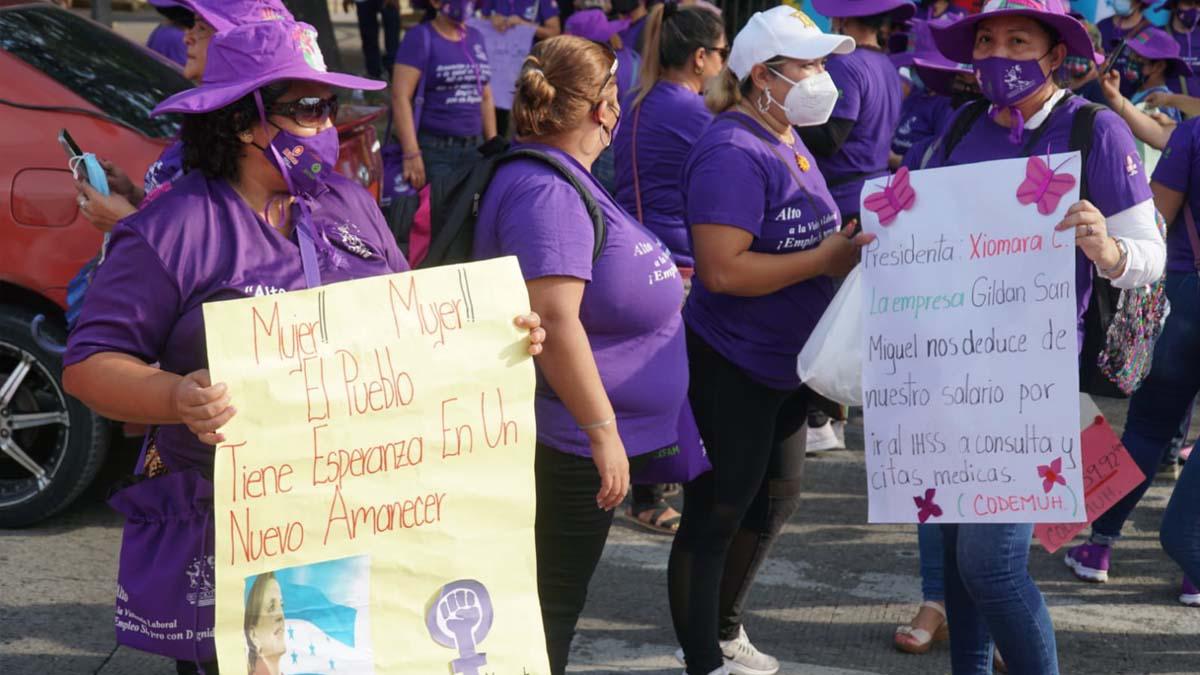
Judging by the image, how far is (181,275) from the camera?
2680 mm

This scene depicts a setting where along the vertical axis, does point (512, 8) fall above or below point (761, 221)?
below

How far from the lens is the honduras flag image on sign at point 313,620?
2.58 m

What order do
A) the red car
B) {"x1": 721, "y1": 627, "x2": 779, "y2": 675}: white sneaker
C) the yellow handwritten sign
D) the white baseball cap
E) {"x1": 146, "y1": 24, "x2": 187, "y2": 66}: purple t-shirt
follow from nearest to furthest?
the yellow handwritten sign
the white baseball cap
{"x1": 721, "y1": 627, "x2": 779, "y2": 675}: white sneaker
the red car
{"x1": 146, "y1": 24, "x2": 187, "y2": 66}: purple t-shirt

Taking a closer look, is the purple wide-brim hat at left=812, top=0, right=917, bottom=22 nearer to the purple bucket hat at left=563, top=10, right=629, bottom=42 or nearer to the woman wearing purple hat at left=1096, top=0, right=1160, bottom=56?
the purple bucket hat at left=563, top=10, right=629, bottom=42

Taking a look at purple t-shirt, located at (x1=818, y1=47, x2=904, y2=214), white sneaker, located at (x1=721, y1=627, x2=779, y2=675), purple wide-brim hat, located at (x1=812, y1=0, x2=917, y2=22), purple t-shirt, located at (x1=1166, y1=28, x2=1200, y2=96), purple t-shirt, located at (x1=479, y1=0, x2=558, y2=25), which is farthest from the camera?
purple t-shirt, located at (x1=479, y1=0, x2=558, y2=25)

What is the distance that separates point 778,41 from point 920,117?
347 cm

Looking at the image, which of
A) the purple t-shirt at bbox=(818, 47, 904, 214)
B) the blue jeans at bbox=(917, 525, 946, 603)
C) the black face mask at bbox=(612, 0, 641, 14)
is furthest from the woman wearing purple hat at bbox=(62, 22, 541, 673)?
the black face mask at bbox=(612, 0, 641, 14)

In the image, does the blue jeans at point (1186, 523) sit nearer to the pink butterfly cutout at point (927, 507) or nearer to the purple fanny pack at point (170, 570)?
the pink butterfly cutout at point (927, 507)

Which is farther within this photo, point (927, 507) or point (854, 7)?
point (854, 7)

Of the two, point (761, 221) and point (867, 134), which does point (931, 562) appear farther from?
point (867, 134)

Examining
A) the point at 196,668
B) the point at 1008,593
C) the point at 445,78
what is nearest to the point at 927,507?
the point at 1008,593

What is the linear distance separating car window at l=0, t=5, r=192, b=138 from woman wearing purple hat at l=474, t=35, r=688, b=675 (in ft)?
8.79

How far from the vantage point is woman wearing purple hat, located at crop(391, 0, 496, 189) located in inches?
317

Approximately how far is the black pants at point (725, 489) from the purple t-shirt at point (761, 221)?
0.07 meters
